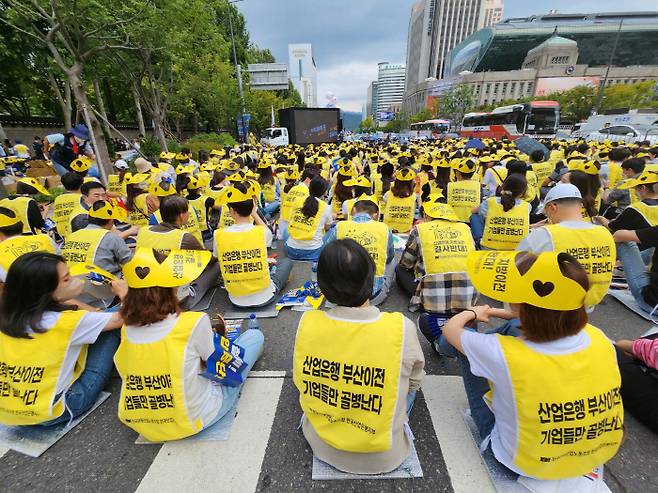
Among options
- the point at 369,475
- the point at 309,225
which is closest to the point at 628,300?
the point at 369,475

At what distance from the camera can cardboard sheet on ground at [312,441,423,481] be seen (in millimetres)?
1837

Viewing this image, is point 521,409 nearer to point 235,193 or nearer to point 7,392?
point 7,392

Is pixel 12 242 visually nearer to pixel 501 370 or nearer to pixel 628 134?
pixel 501 370

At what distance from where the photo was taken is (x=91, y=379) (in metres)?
2.32

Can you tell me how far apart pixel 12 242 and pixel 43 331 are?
1.77 meters

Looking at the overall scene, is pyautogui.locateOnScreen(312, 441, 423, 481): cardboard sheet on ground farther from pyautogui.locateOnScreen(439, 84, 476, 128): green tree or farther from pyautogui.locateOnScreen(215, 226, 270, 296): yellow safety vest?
pyautogui.locateOnScreen(439, 84, 476, 128): green tree

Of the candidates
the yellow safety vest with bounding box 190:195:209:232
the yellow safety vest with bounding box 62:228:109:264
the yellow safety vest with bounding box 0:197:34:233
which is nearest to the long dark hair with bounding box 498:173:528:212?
the yellow safety vest with bounding box 190:195:209:232

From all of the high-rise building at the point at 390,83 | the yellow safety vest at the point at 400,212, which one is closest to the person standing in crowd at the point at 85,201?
the yellow safety vest at the point at 400,212

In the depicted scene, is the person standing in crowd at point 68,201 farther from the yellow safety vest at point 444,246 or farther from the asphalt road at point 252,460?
the yellow safety vest at point 444,246

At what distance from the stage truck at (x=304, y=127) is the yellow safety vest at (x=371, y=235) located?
936 inches

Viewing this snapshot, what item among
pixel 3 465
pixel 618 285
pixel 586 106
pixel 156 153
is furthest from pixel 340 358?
pixel 586 106

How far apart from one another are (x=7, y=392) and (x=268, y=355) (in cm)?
181

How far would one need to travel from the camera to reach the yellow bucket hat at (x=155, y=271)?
5.61ft

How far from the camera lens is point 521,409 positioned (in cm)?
149
